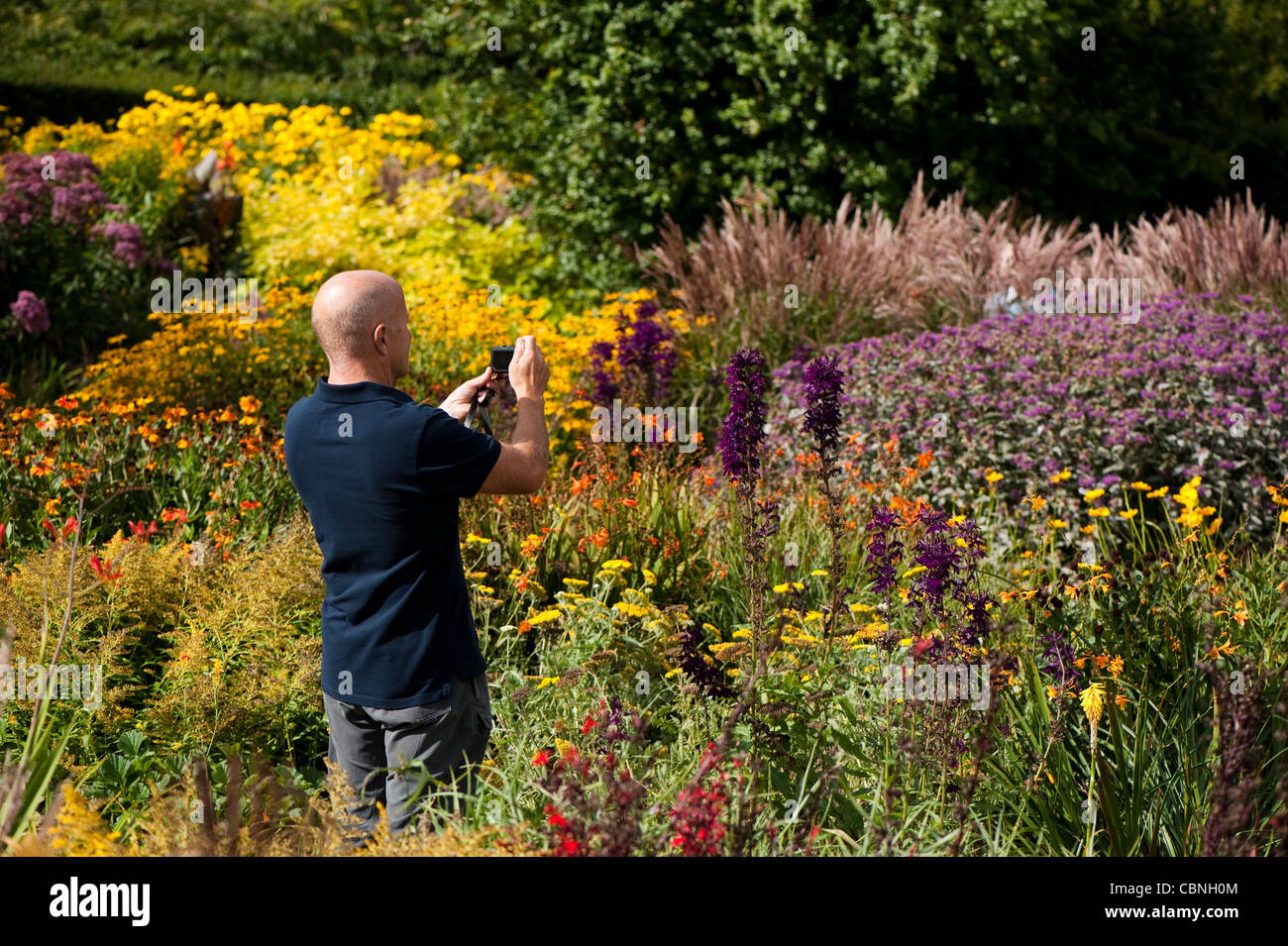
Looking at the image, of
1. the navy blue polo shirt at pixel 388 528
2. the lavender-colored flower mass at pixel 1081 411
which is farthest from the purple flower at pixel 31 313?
the navy blue polo shirt at pixel 388 528

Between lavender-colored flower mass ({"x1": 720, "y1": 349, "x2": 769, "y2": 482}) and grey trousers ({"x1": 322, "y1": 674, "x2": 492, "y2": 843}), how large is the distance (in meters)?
0.96

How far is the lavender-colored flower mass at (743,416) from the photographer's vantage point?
3.05m

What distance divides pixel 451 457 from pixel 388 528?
0.72ft

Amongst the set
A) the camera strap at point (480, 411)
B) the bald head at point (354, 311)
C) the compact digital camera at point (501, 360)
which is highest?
the bald head at point (354, 311)

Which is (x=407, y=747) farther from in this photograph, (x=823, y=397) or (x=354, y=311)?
(x=823, y=397)

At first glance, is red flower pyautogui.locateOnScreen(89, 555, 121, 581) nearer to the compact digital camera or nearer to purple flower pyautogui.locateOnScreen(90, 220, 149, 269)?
the compact digital camera

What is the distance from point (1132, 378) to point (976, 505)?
132 cm

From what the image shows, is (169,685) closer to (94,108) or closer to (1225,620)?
(1225,620)

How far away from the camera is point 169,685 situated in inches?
142

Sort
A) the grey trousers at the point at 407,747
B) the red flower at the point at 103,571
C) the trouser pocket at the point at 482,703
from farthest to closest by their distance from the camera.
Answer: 1. the red flower at the point at 103,571
2. the trouser pocket at the point at 482,703
3. the grey trousers at the point at 407,747

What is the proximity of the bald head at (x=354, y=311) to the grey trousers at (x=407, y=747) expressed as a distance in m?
0.78
